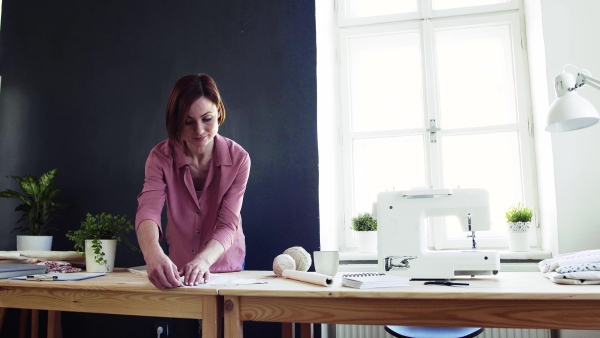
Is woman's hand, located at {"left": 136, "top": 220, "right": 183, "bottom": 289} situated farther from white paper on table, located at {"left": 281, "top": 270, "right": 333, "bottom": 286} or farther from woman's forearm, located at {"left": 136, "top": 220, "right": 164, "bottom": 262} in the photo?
white paper on table, located at {"left": 281, "top": 270, "right": 333, "bottom": 286}

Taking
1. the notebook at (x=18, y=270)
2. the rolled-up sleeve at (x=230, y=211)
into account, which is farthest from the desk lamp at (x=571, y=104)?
the notebook at (x=18, y=270)

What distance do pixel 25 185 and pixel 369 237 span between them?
2021 mm

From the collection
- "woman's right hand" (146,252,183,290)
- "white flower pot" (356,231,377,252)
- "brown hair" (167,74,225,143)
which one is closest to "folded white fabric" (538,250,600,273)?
"white flower pot" (356,231,377,252)

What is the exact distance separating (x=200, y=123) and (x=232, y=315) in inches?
29.2

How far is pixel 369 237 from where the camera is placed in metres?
2.82

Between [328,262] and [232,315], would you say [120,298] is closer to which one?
[232,315]

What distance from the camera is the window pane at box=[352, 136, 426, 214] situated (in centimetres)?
305

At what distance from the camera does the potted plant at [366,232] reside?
2.82 meters

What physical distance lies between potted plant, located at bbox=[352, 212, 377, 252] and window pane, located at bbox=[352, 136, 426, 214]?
0.20 m

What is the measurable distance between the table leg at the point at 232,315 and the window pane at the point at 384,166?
1751mm

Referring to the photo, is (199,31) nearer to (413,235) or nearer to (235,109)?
(235,109)

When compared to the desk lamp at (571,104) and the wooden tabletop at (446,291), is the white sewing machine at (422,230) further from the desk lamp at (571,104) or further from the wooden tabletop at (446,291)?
the desk lamp at (571,104)

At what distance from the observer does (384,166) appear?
3115 mm

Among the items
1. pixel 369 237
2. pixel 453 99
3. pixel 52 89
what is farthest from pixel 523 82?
pixel 52 89
